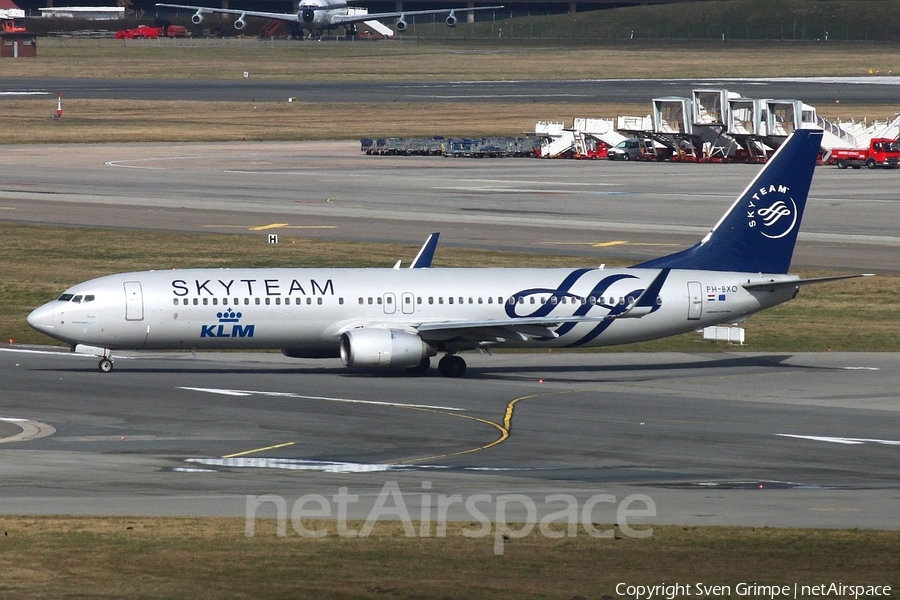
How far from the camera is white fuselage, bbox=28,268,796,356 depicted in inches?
1868

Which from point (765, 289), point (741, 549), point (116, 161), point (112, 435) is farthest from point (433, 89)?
point (741, 549)

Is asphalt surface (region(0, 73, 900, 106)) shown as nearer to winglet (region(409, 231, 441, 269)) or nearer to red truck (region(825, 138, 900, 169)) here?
red truck (region(825, 138, 900, 169))

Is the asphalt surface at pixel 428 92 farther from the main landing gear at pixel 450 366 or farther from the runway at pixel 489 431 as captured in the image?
the main landing gear at pixel 450 366

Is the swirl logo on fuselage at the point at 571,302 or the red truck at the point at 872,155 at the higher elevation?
the red truck at the point at 872,155

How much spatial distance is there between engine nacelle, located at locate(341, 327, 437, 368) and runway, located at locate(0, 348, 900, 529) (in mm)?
829

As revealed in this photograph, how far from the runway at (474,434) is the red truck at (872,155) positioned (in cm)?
7416

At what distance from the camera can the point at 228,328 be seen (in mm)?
47656

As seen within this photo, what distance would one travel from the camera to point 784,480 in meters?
32.8

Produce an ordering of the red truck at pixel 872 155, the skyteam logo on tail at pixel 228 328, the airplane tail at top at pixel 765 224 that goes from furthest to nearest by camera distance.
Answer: the red truck at pixel 872 155, the airplane tail at top at pixel 765 224, the skyteam logo on tail at pixel 228 328

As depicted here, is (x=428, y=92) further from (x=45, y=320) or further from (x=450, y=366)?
(x=45, y=320)

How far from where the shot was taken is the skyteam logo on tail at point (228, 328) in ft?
156

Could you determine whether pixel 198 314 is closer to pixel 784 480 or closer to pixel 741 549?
pixel 784 480

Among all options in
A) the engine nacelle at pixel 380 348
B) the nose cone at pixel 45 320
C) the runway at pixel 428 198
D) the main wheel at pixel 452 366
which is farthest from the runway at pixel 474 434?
the runway at pixel 428 198

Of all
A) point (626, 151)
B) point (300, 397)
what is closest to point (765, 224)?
point (300, 397)
